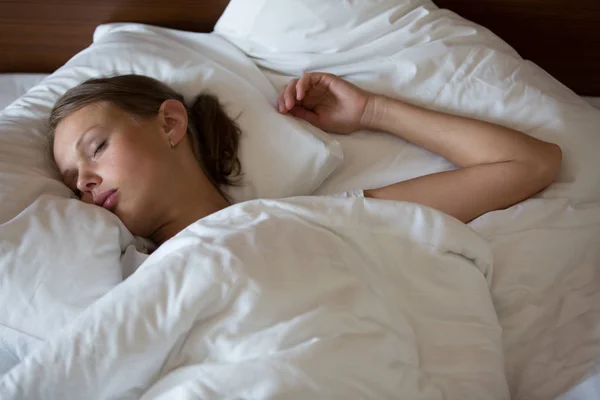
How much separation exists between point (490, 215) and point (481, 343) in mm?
263

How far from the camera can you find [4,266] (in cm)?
81

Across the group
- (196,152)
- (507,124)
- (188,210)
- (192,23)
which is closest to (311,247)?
(188,210)

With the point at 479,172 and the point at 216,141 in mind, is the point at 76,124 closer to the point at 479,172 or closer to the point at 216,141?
the point at 216,141

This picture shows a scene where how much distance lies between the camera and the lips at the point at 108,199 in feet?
3.09

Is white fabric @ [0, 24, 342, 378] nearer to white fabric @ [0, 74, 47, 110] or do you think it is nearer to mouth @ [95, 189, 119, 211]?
mouth @ [95, 189, 119, 211]

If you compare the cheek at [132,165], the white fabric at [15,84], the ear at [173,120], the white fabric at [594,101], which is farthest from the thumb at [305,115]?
the white fabric at [594,101]

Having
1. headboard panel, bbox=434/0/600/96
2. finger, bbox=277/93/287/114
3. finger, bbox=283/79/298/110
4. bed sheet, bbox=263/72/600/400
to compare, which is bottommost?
bed sheet, bbox=263/72/600/400

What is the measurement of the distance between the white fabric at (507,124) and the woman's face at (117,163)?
0.33 m

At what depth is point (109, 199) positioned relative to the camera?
3.10 feet

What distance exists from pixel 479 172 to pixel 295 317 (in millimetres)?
477

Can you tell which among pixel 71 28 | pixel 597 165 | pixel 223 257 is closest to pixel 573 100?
pixel 597 165

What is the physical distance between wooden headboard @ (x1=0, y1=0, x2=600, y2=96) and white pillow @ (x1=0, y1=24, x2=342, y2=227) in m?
0.15

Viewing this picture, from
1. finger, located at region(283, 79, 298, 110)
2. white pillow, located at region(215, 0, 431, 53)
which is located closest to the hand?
finger, located at region(283, 79, 298, 110)

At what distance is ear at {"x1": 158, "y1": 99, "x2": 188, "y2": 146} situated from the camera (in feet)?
3.44
